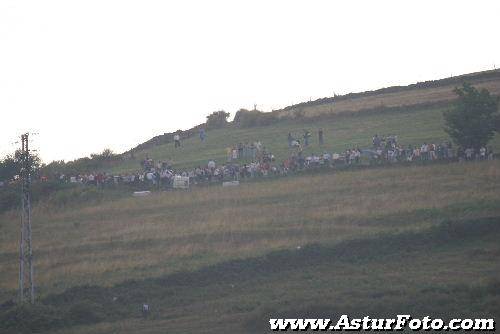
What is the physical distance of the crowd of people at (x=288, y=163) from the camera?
190ft

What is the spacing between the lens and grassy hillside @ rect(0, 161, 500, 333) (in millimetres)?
36228

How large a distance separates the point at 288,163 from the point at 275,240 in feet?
53.2

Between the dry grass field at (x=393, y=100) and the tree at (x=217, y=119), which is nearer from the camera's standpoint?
the dry grass field at (x=393, y=100)

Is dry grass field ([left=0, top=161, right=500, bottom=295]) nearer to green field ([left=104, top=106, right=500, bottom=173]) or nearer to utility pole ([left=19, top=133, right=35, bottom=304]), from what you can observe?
utility pole ([left=19, top=133, right=35, bottom=304])

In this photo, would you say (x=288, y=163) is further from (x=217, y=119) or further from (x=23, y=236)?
(x=217, y=119)

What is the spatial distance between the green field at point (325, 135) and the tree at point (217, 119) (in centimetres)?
310

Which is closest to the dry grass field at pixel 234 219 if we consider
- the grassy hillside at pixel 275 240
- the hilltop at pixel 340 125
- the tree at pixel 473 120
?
the grassy hillside at pixel 275 240

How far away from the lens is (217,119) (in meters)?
89.4

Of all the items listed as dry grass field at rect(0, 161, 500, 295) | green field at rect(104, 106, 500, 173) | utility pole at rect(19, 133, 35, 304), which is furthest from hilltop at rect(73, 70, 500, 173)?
utility pole at rect(19, 133, 35, 304)

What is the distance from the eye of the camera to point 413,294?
3378 cm

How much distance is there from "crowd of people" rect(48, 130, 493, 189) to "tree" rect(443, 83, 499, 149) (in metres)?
0.66

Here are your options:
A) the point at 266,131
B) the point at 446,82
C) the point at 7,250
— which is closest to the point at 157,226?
the point at 7,250

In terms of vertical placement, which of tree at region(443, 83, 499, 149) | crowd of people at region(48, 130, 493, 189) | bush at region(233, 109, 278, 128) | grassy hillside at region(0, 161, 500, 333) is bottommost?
grassy hillside at region(0, 161, 500, 333)

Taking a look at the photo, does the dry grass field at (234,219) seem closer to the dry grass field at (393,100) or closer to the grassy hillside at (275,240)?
the grassy hillside at (275,240)
